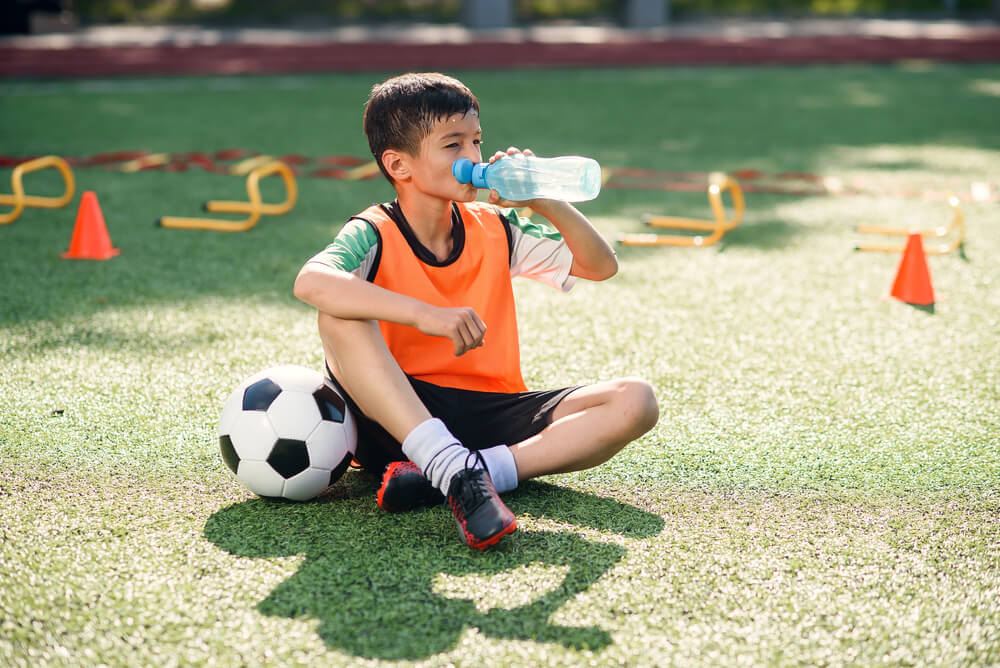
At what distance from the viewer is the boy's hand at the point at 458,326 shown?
7.06 ft

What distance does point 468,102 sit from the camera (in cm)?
248

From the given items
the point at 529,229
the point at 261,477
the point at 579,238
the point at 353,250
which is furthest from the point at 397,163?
the point at 261,477

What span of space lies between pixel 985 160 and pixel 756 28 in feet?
35.5

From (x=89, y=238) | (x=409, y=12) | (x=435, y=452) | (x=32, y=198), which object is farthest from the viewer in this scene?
(x=409, y=12)

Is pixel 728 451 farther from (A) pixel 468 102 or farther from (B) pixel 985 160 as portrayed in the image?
(B) pixel 985 160

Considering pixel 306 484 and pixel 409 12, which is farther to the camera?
pixel 409 12

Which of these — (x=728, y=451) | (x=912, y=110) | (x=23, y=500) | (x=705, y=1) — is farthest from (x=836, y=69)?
(x=23, y=500)

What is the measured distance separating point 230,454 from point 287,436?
15 cm

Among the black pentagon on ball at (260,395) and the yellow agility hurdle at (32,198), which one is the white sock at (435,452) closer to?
the black pentagon on ball at (260,395)

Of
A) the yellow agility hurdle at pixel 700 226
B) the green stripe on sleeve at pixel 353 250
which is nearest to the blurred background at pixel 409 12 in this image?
the yellow agility hurdle at pixel 700 226

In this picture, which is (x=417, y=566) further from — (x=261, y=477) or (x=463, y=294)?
(x=463, y=294)

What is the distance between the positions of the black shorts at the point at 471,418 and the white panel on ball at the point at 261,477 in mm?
238

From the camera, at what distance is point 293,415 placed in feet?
7.91

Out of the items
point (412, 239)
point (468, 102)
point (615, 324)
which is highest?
point (468, 102)
